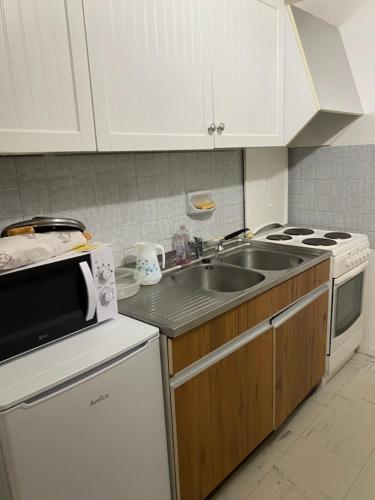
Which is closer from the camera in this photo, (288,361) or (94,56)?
(94,56)

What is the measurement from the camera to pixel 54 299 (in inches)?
44.1

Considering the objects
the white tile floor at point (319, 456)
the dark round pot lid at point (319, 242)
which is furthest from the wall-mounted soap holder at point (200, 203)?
the white tile floor at point (319, 456)

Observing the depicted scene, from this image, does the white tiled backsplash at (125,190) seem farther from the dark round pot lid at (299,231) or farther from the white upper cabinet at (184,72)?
the dark round pot lid at (299,231)

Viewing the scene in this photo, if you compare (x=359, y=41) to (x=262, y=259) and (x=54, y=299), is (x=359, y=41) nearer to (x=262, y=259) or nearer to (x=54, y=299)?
(x=262, y=259)

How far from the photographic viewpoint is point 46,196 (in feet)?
4.80

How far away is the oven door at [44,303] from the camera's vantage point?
3.36 ft

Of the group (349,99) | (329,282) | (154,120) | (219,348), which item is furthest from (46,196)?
Result: (349,99)

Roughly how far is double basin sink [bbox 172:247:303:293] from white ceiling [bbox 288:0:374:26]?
1.47m

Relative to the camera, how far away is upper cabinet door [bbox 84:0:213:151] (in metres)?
1.23

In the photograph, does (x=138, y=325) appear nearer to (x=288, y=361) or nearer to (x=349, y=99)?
(x=288, y=361)

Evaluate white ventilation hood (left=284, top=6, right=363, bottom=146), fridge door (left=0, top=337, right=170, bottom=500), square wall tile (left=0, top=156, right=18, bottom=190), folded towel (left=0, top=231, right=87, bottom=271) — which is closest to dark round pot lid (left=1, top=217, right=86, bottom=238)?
folded towel (left=0, top=231, right=87, bottom=271)

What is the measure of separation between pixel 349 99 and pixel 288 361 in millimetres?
1559

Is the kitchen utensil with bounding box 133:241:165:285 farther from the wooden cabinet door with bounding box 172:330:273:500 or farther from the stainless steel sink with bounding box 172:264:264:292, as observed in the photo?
the wooden cabinet door with bounding box 172:330:273:500

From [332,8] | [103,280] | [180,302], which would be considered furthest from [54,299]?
[332,8]
